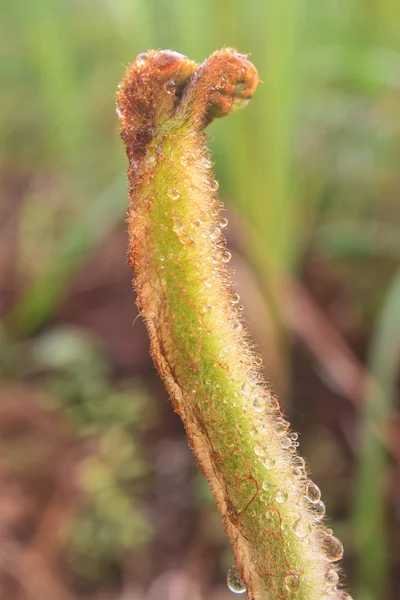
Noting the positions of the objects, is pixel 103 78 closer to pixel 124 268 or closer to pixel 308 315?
pixel 124 268

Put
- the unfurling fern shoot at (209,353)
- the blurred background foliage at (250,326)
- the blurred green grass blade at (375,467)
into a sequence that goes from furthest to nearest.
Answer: the blurred background foliage at (250,326) < the blurred green grass blade at (375,467) < the unfurling fern shoot at (209,353)

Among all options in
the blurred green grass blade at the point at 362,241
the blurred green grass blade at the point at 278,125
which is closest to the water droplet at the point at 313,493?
the blurred green grass blade at the point at 278,125

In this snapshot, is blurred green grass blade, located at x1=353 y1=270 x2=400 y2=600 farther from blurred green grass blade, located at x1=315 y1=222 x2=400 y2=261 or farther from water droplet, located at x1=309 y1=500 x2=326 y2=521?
water droplet, located at x1=309 y1=500 x2=326 y2=521

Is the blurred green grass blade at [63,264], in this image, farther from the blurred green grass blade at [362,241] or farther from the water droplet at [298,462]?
the water droplet at [298,462]

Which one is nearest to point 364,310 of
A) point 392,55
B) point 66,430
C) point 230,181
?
point 230,181

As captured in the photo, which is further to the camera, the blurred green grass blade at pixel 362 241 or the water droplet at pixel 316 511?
the blurred green grass blade at pixel 362 241

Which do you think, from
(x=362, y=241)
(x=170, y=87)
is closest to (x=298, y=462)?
(x=170, y=87)

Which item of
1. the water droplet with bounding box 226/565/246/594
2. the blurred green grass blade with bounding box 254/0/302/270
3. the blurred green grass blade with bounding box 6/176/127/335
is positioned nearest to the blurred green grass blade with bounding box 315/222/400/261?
the blurred green grass blade with bounding box 254/0/302/270
